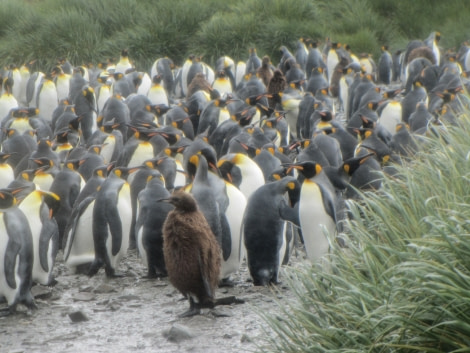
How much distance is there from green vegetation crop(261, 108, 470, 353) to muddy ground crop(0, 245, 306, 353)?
2.39ft

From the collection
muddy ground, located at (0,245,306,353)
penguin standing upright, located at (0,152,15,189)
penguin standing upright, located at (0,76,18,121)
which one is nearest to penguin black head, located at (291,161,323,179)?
muddy ground, located at (0,245,306,353)

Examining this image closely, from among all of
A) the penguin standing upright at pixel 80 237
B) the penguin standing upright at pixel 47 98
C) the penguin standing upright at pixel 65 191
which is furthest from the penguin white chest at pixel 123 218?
the penguin standing upright at pixel 47 98

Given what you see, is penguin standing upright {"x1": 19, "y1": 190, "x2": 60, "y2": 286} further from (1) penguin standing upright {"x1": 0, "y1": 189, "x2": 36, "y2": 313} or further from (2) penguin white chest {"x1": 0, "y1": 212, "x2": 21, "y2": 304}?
(2) penguin white chest {"x1": 0, "y1": 212, "x2": 21, "y2": 304}

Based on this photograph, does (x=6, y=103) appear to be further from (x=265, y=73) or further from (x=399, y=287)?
(x=399, y=287)

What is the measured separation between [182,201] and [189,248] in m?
0.32

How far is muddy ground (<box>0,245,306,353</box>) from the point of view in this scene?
18.7 feet

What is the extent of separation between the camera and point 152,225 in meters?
7.17

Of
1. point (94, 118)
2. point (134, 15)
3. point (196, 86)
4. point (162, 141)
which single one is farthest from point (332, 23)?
point (162, 141)

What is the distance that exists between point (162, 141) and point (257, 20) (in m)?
12.4

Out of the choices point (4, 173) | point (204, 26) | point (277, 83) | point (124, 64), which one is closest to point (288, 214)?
point (4, 173)

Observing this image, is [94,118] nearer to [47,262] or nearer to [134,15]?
[47,262]

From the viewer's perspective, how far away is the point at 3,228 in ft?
20.4

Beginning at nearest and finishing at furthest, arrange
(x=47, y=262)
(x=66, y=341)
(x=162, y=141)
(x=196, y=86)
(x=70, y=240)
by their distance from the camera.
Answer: (x=66, y=341) → (x=47, y=262) → (x=70, y=240) → (x=162, y=141) → (x=196, y=86)

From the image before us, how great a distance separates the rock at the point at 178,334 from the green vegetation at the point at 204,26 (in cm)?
1588
